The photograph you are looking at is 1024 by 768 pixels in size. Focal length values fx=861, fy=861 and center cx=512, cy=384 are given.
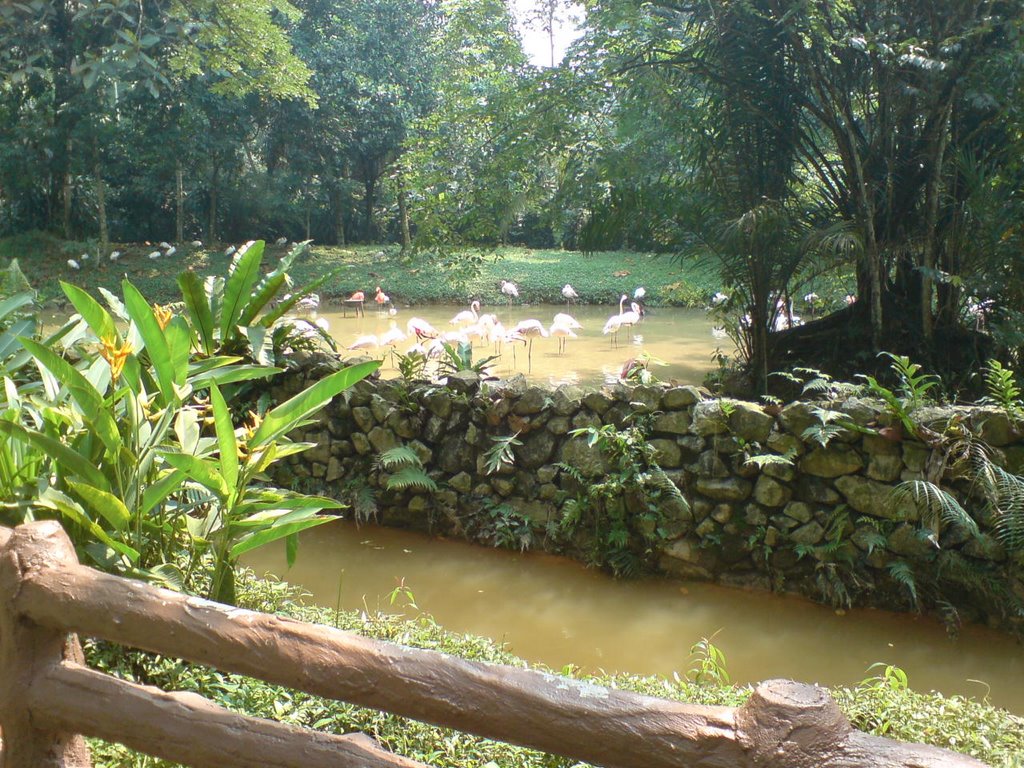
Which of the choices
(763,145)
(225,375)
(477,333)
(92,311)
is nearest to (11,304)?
(225,375)

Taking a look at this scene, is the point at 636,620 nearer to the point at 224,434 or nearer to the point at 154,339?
the point at 224,434

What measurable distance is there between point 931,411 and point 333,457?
3.63 m

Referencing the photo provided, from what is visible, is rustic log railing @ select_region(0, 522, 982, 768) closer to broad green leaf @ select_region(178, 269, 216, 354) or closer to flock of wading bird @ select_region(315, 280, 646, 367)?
broad green leaf @ select_region(178, 269, 216, 354)

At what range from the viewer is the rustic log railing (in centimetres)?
145

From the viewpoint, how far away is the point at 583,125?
7906 millimetres

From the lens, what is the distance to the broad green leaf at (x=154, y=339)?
3.14 m

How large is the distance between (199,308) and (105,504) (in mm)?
2517

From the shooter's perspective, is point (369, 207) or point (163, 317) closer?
point (163, 317)

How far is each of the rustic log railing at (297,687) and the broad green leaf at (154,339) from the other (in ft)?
4.05

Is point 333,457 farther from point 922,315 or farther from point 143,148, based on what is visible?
point 143,148

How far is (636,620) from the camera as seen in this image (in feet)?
14.5

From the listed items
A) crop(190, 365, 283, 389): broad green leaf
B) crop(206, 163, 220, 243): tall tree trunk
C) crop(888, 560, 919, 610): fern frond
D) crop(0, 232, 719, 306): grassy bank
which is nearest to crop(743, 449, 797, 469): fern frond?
crop(888, 560, 919, 610): fern frond

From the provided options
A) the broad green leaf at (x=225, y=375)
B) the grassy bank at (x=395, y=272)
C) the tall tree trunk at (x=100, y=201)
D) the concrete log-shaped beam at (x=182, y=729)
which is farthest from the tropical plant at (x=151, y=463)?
the tall tree trunk at (x=100, y=201)

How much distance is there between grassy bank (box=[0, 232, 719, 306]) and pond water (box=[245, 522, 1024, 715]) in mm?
10431
